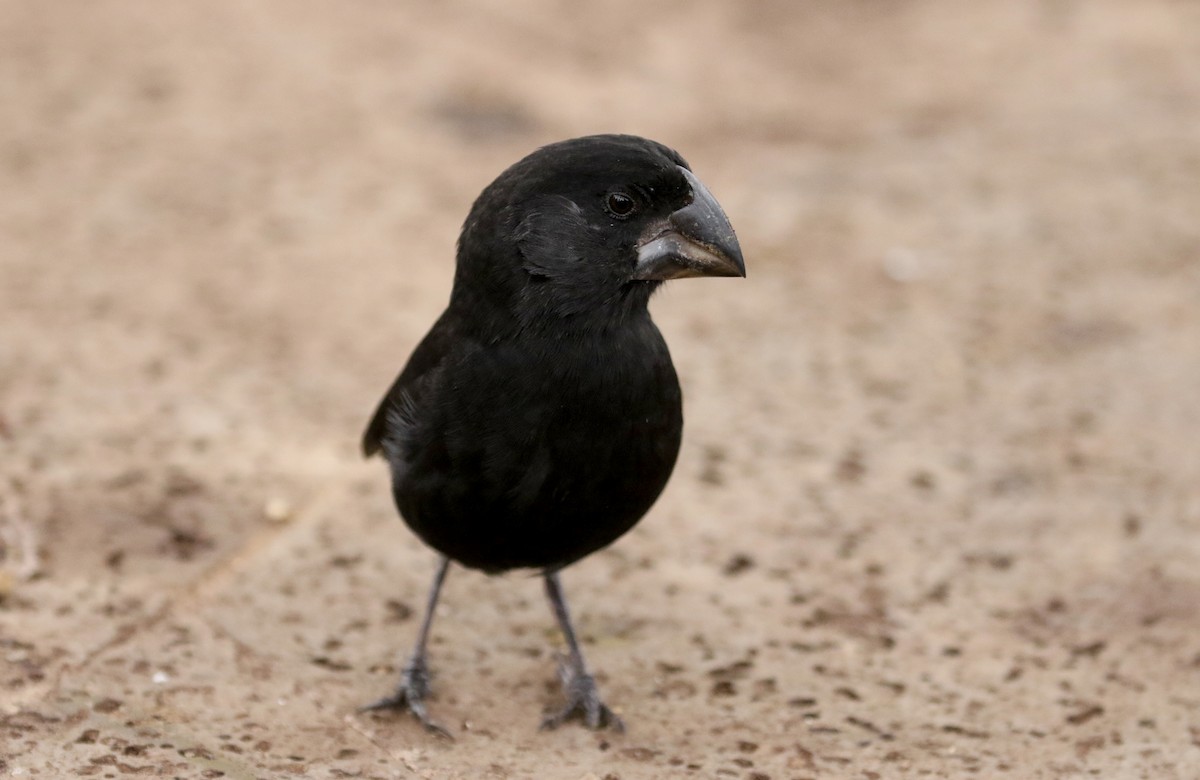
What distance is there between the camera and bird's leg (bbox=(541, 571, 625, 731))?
4.00 meters

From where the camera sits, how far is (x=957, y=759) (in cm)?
380

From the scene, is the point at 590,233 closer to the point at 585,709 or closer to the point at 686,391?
the point at 585,709

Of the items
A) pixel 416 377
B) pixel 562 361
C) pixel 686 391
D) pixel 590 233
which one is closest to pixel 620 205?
pixel 590 233

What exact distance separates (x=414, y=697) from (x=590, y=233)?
4.38ft

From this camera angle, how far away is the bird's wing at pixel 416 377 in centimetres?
386

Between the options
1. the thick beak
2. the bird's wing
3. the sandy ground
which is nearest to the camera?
the thick beak

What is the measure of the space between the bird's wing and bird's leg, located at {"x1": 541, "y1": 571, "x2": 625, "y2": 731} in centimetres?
57

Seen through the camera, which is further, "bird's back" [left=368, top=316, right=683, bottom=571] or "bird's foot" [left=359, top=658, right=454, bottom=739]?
"bird's foot" [left=359, top=658, right=454, bottom=739]

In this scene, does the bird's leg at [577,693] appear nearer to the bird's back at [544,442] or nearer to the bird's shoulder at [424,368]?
the bird's back at [544,442]

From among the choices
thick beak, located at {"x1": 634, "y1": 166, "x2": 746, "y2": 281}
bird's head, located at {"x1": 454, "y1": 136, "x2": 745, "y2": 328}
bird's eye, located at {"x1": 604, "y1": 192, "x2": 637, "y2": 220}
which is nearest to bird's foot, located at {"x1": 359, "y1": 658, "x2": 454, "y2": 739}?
bird's head, located at {"x1": 454, "y1": 136, "x2": 745, "y2": 328}

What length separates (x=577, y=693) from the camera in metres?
4.06

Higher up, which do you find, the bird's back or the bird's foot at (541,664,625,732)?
the bird's back

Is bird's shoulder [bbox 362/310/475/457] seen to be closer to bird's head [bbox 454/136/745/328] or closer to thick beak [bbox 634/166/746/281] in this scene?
bird's head [bbox 454/136/745/328]

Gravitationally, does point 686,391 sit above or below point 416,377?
above
